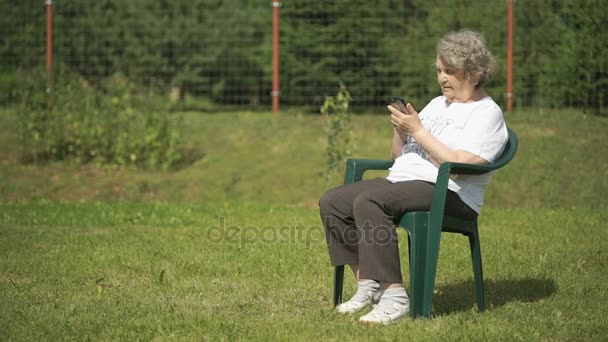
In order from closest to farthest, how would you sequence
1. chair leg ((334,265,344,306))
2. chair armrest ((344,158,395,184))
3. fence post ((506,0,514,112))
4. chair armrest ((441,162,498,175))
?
chair armrest ((441,162,498,175)), chair leg ((334,265,344,306)), chair armrest ((344,158,395,184)), fence post ((506,0,514,112))

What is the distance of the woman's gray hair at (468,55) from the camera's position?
432 centimetres

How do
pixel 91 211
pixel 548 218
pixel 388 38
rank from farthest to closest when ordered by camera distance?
1. pixel 388 38
2. pixel 91 211
3. pixel 548 218

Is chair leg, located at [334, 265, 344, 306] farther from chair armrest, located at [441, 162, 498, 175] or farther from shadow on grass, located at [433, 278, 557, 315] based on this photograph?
chair armrest, located at [441, 162, 498, 175]

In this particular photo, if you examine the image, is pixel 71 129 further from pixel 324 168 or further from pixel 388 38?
pixel 388 38

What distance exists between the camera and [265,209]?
840 centimetres

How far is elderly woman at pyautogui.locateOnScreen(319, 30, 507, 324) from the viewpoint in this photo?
13.8ft

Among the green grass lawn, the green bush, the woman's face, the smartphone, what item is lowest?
the green grass lawn

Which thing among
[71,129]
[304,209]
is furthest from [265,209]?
[71,129]

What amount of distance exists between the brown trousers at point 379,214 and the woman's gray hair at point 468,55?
61 cm

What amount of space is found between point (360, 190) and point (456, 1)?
7669 mm

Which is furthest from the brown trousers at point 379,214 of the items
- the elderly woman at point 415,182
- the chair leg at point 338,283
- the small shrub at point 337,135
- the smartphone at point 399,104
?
the small shrub at point 337,135

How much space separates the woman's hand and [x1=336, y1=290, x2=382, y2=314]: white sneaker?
2.81ft

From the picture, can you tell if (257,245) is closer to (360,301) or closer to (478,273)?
(360,301)

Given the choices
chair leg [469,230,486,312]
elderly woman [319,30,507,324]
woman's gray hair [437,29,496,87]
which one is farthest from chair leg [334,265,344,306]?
woman's gray hair [437,29,496,87]
